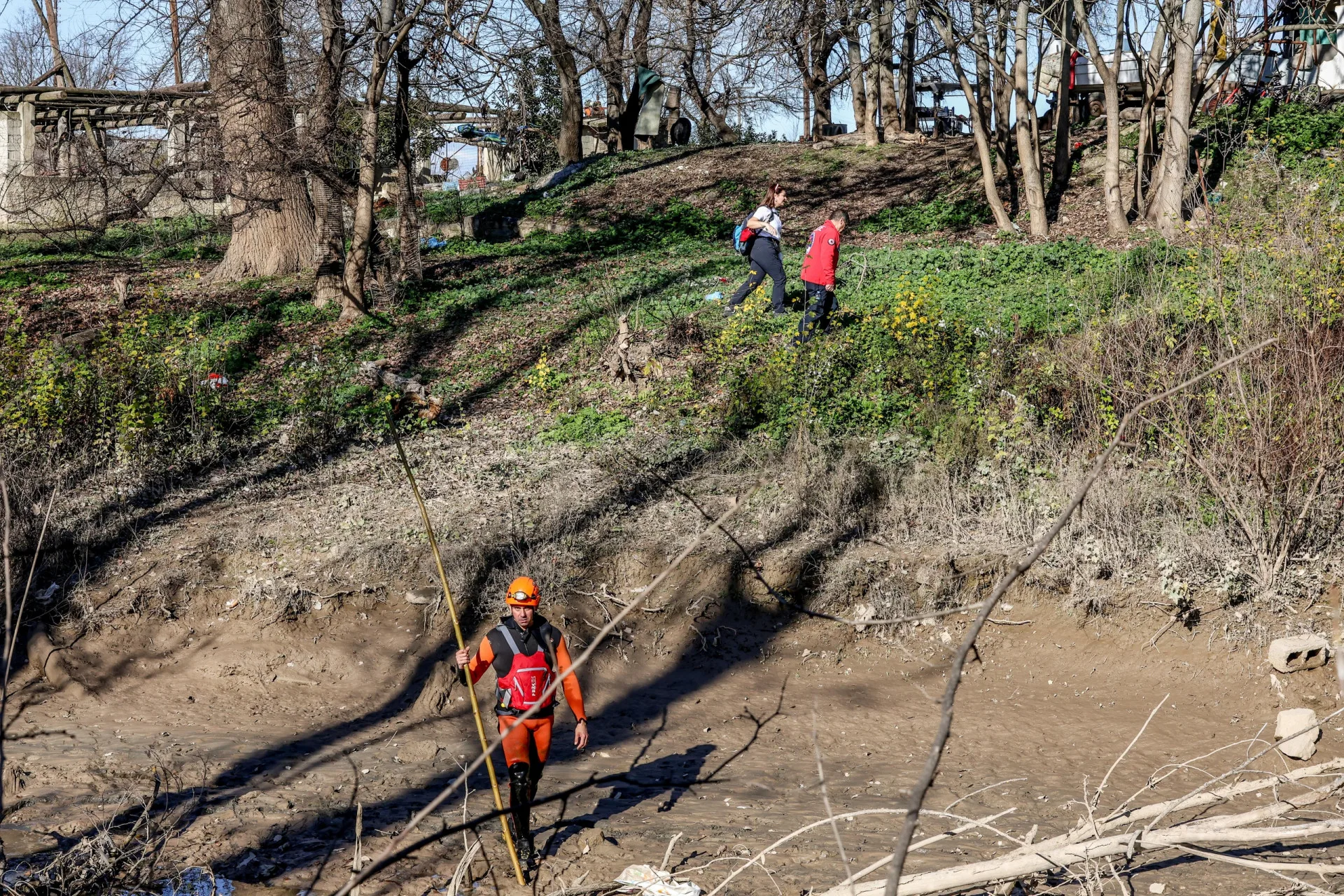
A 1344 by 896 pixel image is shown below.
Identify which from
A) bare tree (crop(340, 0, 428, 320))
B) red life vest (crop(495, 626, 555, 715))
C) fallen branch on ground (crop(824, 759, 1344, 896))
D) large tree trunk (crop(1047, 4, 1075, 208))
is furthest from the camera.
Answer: large tree trunk (crop(1047, 4, 1075, 208))

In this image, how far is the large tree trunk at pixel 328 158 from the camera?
46.0 feet

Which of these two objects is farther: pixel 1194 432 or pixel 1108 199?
pixel 1108 199

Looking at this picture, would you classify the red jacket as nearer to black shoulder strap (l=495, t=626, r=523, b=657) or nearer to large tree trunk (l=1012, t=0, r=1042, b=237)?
large tree trunk (l=1012, t=0, r=1042, b=237)

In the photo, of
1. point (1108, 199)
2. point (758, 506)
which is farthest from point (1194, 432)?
point (1108, 199)

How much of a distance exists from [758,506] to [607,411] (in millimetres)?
2690

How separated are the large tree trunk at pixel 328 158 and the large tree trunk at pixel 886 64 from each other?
8568 mm

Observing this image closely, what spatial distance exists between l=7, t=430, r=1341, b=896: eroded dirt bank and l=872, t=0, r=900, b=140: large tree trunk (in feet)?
36.4

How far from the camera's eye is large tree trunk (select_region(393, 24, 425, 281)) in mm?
14508

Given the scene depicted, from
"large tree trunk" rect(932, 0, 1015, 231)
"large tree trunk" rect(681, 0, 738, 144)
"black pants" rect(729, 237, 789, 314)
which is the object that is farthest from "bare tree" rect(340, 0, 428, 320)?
"large tree trunk" rect(681, 0, 738, 144)

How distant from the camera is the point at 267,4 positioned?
14547 millimetres

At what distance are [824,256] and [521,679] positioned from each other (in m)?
7.33

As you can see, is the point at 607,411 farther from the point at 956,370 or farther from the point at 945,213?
the point at 945,213

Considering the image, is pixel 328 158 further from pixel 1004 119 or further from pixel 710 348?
pixel 1004 119

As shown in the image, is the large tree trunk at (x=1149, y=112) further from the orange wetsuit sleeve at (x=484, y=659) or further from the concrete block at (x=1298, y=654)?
the orange wetsuit sleeve at (x=484, y=659)
